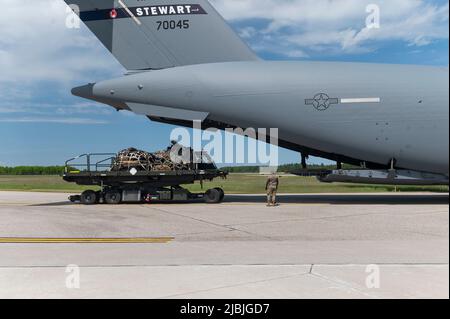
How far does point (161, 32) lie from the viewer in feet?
52.9

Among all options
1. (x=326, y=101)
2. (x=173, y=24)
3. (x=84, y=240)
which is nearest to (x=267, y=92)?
(x=326, y=101)

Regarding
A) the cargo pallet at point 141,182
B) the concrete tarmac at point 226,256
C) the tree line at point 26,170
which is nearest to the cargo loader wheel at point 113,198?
the cargo pallet at point 141,182

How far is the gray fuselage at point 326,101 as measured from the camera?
545 inches

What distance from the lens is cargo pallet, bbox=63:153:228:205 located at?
628 inches

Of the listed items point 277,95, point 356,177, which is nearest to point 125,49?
point 277,95

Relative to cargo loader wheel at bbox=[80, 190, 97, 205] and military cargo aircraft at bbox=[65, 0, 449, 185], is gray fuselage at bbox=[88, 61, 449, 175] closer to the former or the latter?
military cargo aircraft at bbox=[65, 0, 449, 185]

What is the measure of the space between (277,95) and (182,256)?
9272mm

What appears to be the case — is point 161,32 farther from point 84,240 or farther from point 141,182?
point 84,240

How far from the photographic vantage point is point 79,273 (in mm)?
5449

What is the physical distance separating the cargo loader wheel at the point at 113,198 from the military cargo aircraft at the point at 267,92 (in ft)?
11.3

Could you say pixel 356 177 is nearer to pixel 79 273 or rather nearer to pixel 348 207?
pixel 348 207

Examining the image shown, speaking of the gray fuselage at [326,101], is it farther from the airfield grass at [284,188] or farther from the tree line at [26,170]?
the tree line at [26,170]

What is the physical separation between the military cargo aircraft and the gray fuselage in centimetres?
3

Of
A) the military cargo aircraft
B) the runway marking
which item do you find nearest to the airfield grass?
the military cargo aircraft
